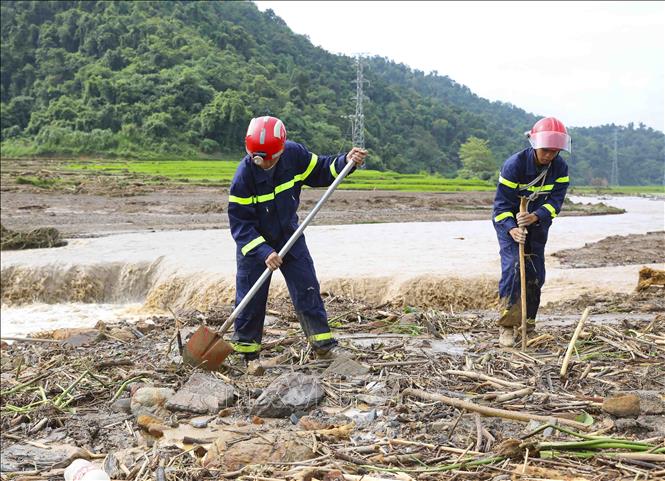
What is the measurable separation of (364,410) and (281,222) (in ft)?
5.81

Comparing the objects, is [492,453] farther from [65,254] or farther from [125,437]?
[65,254]

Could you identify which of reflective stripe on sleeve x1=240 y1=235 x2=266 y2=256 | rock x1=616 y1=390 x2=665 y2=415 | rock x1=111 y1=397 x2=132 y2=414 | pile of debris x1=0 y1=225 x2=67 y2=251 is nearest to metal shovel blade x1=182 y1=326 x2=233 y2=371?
rock x1=111 y1=397 x2=132 y2=414

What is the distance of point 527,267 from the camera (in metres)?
6.22

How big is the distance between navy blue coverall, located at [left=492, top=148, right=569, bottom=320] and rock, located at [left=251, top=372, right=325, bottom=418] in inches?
81.0

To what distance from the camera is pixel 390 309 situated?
838cm

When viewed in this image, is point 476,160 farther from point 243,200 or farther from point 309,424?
point 309,424

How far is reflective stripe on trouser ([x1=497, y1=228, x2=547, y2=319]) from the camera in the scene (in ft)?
20.1

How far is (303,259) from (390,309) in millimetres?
2724

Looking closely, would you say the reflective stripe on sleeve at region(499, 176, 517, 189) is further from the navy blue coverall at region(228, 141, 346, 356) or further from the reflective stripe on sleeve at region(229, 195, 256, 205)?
the reflective stripe on sleeve at region(229, 195, 256, 205)

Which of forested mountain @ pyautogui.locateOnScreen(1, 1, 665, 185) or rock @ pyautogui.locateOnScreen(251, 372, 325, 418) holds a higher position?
forested mountain @ pyautogui.locateOnScreen(1, 1, 665, 185)

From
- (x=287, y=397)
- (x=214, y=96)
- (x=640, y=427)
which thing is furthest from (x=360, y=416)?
(x=214, y=96)

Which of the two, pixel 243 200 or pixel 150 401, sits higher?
pixel 243 200

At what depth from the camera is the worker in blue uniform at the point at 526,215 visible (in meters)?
5.96

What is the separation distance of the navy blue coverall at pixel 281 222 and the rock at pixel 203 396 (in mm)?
866
